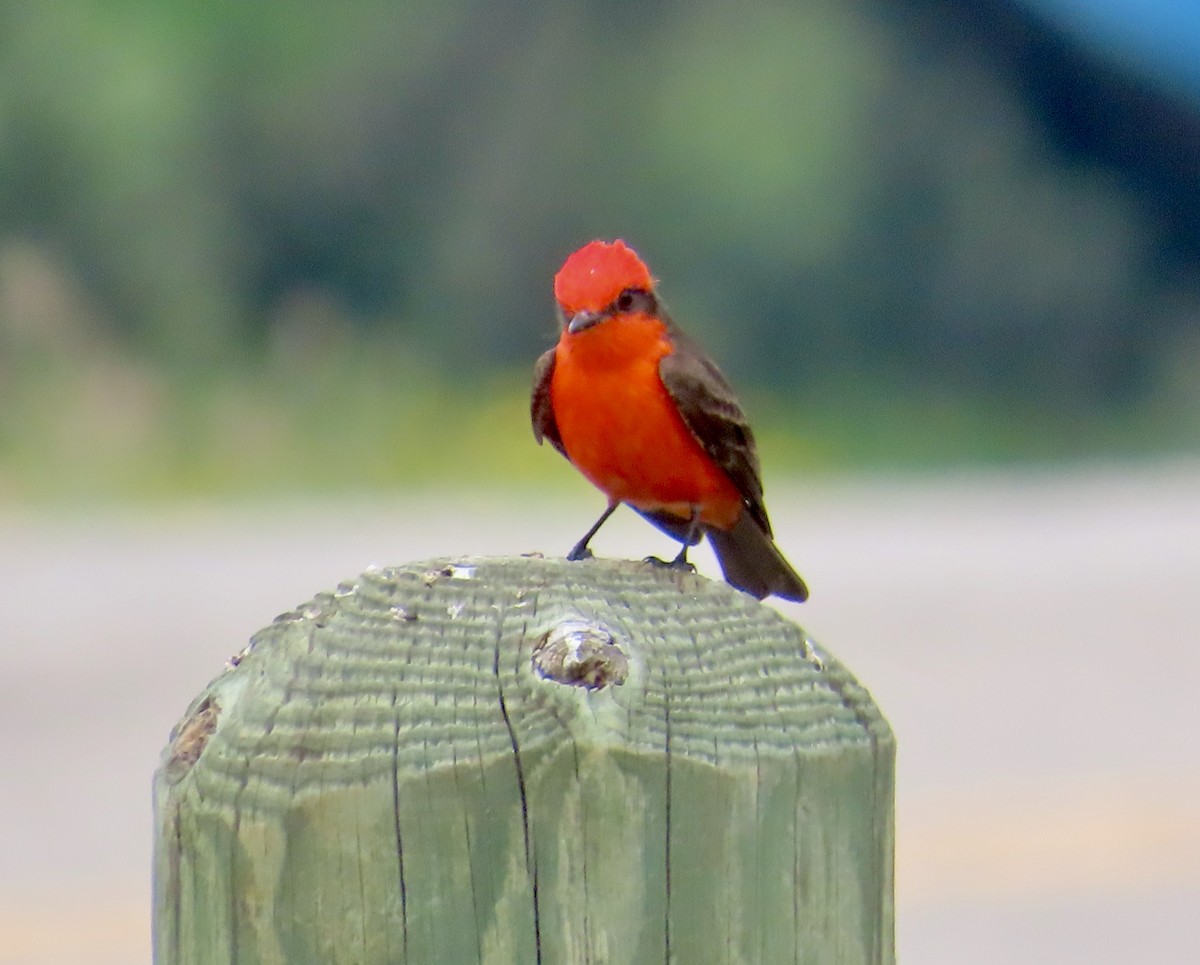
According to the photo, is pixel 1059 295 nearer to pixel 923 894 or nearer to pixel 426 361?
pixel 426 361

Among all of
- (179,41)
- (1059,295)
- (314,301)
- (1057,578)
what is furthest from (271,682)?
(1059,295)

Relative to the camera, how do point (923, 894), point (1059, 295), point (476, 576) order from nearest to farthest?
point (476, 576)
point (923, 894)
point (1059, 295)

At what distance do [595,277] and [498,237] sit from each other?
432 inches

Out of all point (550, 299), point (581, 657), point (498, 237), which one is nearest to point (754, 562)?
point (581, 657)

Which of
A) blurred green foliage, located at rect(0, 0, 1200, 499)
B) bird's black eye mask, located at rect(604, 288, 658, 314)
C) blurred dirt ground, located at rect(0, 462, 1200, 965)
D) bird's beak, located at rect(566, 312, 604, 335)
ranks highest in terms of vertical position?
blurred green foliage, located at rect(0, 0, 1200, 499)

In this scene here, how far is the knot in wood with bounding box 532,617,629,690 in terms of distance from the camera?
5.96 feet

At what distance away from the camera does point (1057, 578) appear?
11.8 meters

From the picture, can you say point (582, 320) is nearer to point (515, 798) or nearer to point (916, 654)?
point (515, 798)

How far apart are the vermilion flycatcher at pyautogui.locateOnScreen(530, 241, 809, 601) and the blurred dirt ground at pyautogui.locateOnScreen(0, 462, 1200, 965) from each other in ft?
10.2

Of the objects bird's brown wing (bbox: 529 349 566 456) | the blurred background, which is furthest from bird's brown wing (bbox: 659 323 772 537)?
the blurred background

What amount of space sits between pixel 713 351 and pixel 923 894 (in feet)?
25.1

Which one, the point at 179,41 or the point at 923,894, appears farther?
the point at 179,41

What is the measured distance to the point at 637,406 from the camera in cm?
411

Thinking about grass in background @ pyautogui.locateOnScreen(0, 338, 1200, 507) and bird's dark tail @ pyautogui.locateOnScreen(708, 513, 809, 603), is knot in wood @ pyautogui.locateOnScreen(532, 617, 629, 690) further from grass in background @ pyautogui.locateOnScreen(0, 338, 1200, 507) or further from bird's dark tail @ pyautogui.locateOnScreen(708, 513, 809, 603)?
grass in background @ pyautogui.locateOnScreen(0, 338, 1200, 507)
